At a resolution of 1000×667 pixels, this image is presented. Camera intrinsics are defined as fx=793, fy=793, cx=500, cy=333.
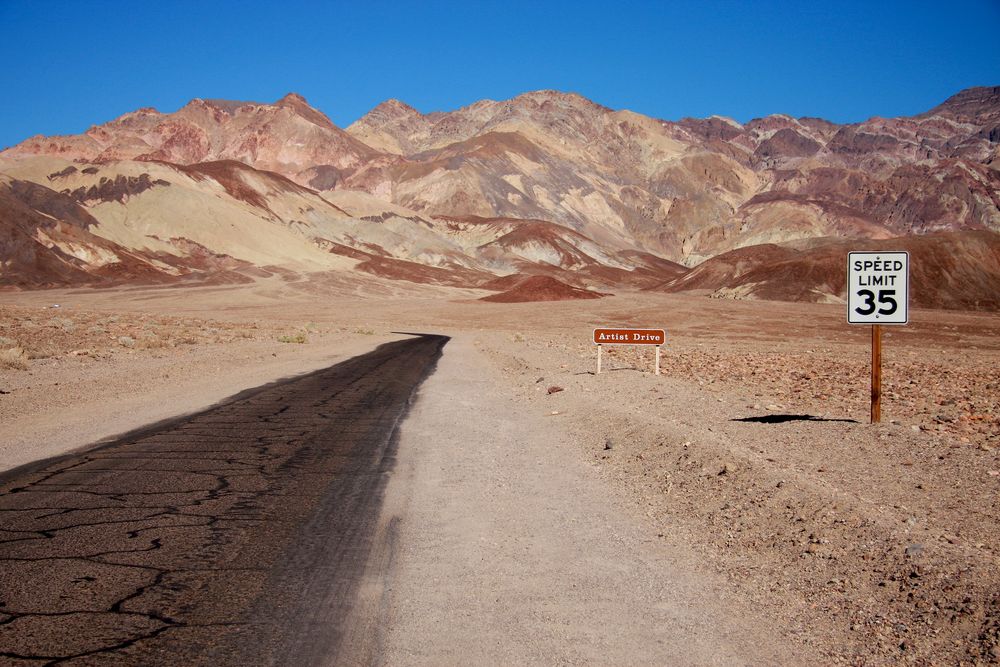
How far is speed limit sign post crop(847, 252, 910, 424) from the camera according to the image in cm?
1052

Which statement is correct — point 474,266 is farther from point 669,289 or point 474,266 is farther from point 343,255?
point 669,289

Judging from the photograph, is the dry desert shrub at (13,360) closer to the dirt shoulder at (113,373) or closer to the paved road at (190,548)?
the dirt shoulder at (113,373)

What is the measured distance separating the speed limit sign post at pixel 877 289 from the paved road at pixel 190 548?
6598 mm

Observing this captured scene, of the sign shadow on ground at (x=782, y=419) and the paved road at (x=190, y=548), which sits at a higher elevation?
the sign shadow on ground at (x=782, y=419)

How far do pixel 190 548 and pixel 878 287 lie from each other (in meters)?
9.03

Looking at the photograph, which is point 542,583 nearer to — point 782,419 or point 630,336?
point 782,419

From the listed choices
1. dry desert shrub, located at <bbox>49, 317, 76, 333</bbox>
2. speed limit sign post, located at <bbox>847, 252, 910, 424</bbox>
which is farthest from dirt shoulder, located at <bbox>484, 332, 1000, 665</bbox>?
dry desert shrub, located at <bbox>49, 317, 76, 333</bbox>

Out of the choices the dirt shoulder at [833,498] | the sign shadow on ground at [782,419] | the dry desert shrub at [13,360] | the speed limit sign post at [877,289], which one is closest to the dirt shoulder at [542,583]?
the dirt shoulder at [833,498]

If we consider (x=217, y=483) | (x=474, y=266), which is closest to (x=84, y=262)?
(x=474, y=266)

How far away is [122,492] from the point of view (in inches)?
314

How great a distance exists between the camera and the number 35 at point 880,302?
34.7 feet

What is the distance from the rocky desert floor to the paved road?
1.84 meters

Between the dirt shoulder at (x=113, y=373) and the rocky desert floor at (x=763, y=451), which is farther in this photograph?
the dirt shoulder at (x=113, y=373)

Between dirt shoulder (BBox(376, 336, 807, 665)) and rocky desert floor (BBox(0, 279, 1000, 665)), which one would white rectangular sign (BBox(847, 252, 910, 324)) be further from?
dirt shoulder (BBox(376, 336, 807, 665))
